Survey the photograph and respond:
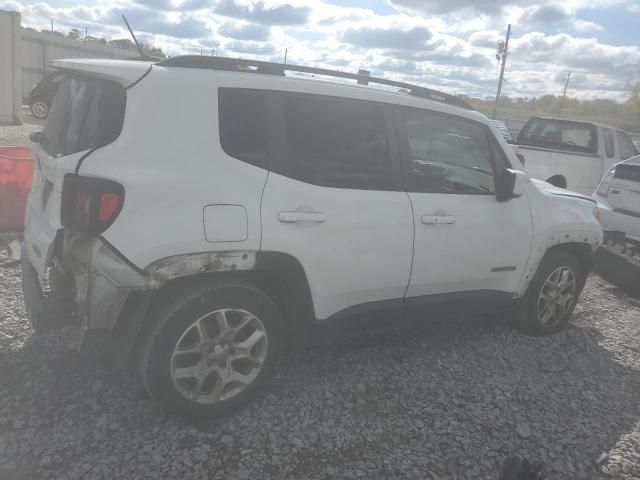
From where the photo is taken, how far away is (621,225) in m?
6.23

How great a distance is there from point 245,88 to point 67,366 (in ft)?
6.65

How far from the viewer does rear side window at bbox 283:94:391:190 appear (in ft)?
9.41

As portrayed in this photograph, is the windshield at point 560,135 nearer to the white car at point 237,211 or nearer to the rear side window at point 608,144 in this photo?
the rear side window at point 608,144

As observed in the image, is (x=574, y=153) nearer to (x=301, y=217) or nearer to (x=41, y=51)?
→ (x=301, y=217)

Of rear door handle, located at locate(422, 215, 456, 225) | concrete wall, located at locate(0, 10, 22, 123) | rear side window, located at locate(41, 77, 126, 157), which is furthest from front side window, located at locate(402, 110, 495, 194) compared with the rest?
concrete wall, located at locate(0, 10, 22, 123)

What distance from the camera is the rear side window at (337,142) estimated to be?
2.87 m

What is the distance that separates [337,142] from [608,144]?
826 centimetres

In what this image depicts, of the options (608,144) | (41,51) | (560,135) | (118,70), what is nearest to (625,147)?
(608,144)

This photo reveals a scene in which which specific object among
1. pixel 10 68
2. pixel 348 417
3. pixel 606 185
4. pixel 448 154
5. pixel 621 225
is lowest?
pixel 348 417

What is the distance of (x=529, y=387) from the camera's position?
351 centimetres

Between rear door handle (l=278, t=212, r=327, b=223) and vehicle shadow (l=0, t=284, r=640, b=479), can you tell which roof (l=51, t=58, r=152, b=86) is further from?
vehicle shadow (l=0, t=284, r=640, b=479)

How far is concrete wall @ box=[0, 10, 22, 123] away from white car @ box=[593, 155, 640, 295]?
1470 cm

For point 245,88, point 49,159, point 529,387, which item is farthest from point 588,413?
point 49,159

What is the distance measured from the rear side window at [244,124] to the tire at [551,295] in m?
2.58
